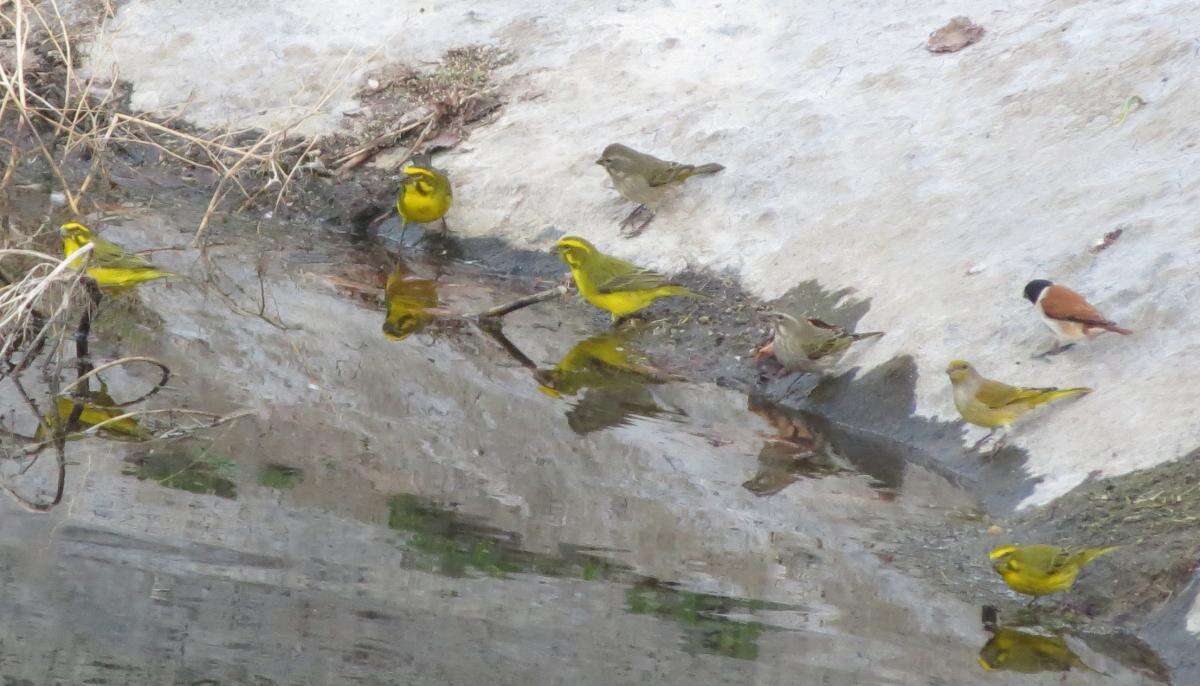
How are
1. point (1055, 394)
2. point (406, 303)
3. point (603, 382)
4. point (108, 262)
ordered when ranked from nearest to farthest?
point (1055, 394) < point (108, 262) < point (603, 382) < point (406, 303)

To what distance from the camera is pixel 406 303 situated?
10898 millimetres

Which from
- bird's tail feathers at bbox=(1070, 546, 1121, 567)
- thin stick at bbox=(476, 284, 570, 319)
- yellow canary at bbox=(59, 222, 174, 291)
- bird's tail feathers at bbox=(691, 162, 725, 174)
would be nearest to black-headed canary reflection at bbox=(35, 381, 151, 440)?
yellow canary at bbox=(59, 222, 174, 291)

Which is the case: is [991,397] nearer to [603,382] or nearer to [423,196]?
[603,382]

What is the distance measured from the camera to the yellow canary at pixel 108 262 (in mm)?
9305

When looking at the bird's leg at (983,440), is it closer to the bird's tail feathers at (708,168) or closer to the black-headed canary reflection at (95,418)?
the bird's tail feathers at (708,168)

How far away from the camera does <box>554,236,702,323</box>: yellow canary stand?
10.3 m

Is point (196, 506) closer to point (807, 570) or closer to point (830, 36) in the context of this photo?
point (807, 570)

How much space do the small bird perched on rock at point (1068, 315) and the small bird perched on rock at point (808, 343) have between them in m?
1.28

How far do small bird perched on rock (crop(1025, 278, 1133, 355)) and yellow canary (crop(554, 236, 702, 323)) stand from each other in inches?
111

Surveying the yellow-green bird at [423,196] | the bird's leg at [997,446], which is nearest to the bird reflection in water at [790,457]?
the bird's leg at [997,446]

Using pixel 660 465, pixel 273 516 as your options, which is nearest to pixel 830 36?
pixel 660 465

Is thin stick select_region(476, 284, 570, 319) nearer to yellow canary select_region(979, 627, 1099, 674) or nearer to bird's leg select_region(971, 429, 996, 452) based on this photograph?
bird's leg select_region(971, 429, 996, 452)

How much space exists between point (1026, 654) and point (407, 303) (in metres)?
6.19

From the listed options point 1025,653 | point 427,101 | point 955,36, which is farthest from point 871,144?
point 1025,653
